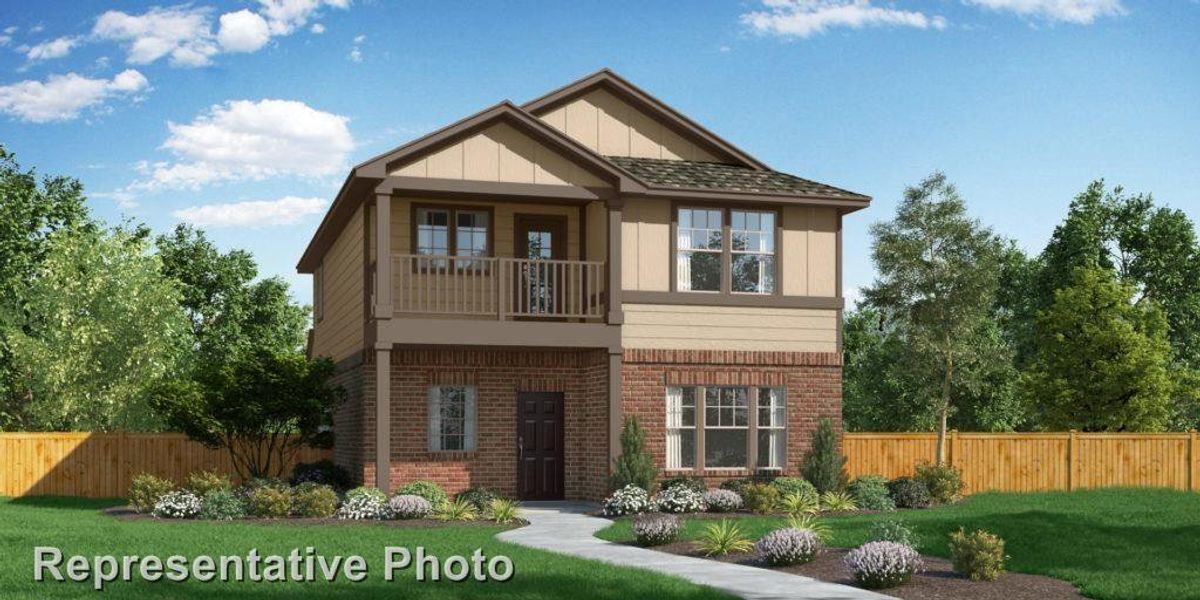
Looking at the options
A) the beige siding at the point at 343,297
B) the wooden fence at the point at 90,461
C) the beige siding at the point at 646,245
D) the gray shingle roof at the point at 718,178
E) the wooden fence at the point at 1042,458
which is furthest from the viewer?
the wooden fence at the point at 90,461

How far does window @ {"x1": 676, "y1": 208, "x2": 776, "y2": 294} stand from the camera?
2517 centimetres

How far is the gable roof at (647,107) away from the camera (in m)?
26.8

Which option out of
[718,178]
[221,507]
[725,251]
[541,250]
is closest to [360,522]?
[221,507]

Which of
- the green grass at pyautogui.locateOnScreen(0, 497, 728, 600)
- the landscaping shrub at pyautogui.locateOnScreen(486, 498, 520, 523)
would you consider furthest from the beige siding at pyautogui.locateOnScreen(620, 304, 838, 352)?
the green grass at pyautogui.locateOnScreen(0, 497, 728, 600)

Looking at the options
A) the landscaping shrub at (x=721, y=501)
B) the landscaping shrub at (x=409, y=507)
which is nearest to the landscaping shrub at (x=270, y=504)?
the landscaping shrub at (x=409, y=507)

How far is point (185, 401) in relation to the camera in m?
24.4

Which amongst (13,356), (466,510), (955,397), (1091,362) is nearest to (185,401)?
(466,510)

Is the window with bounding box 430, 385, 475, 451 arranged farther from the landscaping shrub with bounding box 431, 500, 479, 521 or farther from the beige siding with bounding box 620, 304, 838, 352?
the landscaping shrub with bounding box 431, 500, 479, 521

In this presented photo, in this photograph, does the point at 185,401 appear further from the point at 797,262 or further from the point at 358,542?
the point at 797,262

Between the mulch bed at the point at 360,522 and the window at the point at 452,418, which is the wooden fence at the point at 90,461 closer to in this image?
the window at the point at 452,418

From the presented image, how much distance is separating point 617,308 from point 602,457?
281 cm

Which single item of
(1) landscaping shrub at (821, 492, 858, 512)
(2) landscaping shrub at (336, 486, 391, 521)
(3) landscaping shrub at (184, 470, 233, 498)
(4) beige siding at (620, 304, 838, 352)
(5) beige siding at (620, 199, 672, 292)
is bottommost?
(1) landscaping shrub at (821, 492, 858, 512)

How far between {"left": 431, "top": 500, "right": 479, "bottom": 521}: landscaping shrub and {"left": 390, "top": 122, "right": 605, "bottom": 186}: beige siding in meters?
5.89

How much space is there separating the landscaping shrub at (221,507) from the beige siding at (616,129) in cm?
1014
